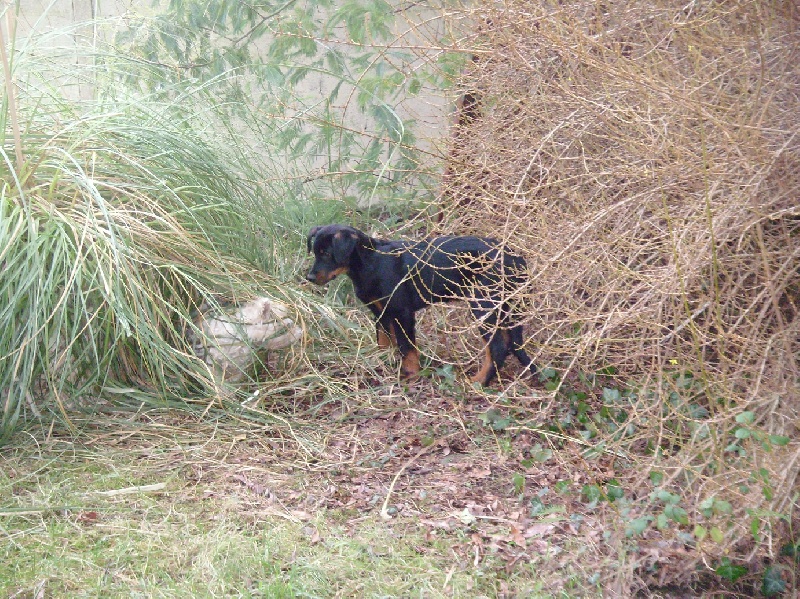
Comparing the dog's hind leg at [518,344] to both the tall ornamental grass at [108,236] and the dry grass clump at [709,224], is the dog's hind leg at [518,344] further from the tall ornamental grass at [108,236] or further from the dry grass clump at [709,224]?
the tall ornamental grass at [108,236]

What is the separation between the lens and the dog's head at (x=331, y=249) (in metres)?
4.29

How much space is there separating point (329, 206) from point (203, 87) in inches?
44.7

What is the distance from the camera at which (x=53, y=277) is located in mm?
3709

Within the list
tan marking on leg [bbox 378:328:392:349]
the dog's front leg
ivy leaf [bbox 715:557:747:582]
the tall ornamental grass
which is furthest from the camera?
tan marking on leg [bbox 378:328:392:349]

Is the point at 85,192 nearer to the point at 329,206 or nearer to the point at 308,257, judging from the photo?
the point at 308,257

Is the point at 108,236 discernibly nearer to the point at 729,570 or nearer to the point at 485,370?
the point at 485,370

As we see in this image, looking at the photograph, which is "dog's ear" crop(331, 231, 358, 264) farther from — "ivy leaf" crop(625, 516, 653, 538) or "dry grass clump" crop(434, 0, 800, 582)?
"ivy leaf" crop(625, 516, 653, 538)

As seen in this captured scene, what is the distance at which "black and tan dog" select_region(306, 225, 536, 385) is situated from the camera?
168 inches

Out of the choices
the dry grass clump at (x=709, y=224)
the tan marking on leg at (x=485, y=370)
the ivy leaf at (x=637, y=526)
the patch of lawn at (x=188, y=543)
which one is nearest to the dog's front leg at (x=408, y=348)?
the tan marking on leg at (x=485, y=370)

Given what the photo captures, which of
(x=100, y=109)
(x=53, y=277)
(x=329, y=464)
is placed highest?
(x=100, y=109)

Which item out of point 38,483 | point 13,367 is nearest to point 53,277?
point 13,367

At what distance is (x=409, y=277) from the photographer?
4.30 meters

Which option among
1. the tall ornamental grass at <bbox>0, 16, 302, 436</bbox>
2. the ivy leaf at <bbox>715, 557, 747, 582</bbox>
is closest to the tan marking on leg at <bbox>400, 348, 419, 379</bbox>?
the tall ornamental grass at <bbox>0, 16, 302, 436</bbox>

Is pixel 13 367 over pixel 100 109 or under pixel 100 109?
under
